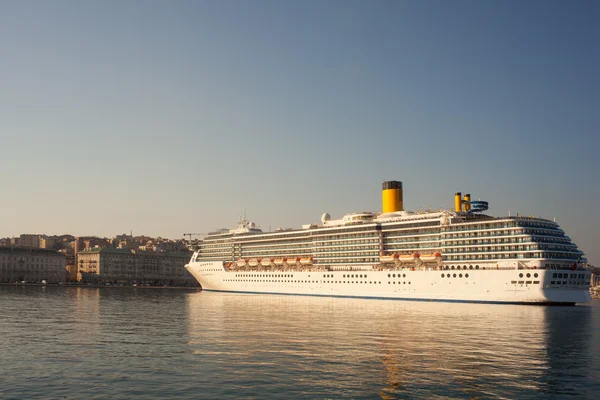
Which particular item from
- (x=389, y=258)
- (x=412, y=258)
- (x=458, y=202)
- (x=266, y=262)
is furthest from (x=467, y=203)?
(x=266, y=262)

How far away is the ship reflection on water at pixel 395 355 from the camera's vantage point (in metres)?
24.0

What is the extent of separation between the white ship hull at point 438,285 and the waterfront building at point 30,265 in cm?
10961

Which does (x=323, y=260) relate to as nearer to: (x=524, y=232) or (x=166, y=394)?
(x=524, y=232)

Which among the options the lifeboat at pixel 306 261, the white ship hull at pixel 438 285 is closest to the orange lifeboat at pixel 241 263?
the white ship hull at pixel 438 285

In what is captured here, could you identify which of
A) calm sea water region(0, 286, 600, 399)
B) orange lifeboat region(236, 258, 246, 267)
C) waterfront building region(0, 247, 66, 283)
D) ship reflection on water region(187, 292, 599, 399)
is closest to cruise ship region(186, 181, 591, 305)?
orange lifeboat region(236, 258, 246, 267)

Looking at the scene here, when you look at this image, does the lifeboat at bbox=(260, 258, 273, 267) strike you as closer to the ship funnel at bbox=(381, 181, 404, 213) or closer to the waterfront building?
the ship funnel at bbox=(381, 181, 404, 213)

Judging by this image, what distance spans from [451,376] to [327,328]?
18.1 m

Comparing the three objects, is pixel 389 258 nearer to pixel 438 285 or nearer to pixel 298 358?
pixel 438 285

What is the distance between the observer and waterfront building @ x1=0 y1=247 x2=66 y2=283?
182250 millimetres

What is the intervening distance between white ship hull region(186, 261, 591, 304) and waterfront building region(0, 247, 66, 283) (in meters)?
110

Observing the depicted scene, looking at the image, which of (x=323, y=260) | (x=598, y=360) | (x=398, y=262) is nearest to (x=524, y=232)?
(x=398, y=262)

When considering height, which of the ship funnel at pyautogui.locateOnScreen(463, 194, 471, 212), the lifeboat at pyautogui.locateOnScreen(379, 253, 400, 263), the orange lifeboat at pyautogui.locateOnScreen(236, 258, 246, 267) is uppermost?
the ship funnel at pyautogui.locateOnScreen(463, 194, 471, 212)

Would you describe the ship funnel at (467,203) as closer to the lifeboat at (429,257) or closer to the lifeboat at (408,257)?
the lifeboat at (429,257)

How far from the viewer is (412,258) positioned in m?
83.5
